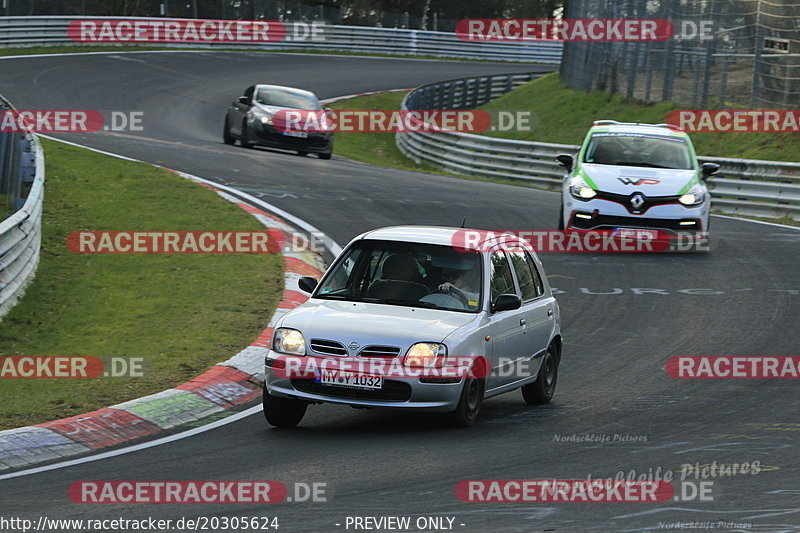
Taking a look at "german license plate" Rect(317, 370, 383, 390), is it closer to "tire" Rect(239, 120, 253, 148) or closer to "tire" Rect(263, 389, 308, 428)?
"tire" Rect(263, 389, 308, 428)

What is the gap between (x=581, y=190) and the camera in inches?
718

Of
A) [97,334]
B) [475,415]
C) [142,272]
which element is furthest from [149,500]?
[142,272]

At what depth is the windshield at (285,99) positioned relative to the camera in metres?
29.6

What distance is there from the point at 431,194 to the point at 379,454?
48.8 feet

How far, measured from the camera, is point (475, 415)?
9.27 m

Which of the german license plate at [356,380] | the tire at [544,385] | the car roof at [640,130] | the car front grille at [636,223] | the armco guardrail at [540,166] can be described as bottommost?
the armco guardrail at [540,166]

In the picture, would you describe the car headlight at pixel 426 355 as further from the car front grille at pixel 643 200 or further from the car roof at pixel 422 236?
the car front grille at pixel 643 200

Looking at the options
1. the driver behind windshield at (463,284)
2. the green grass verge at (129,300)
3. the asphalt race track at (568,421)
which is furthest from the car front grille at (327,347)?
the green grass verge at (129,300)

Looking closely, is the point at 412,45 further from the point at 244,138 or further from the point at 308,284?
the point at 308,284

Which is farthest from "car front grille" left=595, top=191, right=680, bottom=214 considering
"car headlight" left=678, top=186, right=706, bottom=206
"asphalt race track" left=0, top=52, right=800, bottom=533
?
"asphalt race track" left=0, top=52, right=800, bottom=533

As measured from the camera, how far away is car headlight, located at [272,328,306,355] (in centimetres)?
891

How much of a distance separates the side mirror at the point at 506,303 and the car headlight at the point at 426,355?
2.73 feet

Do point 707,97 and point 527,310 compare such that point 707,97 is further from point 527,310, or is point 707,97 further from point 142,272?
point 527,310

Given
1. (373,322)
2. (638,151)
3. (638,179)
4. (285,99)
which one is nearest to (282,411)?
(373,322)
